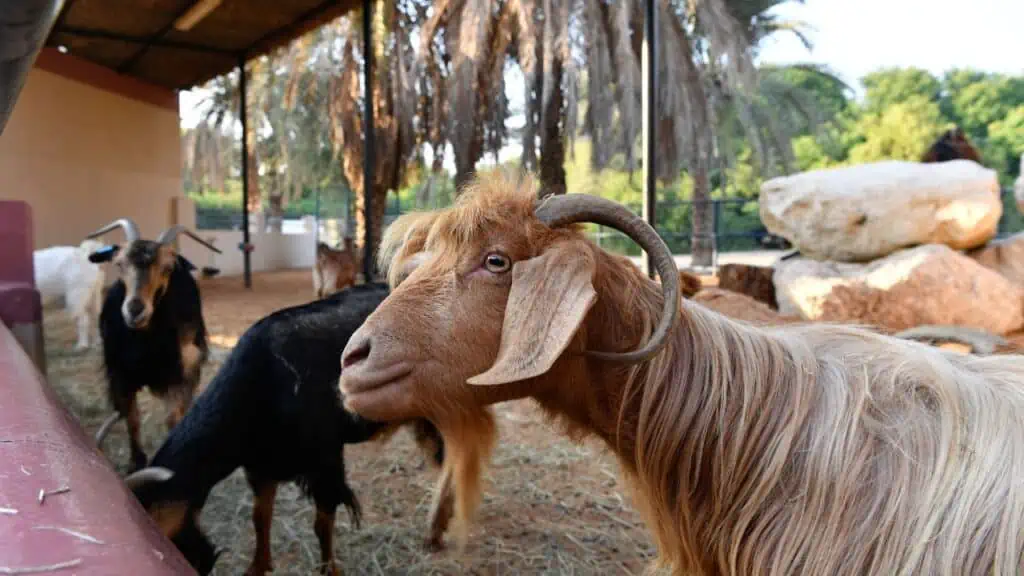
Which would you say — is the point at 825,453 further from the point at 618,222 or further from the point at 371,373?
the point at 371,373

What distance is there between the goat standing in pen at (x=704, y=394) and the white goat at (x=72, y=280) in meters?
8.96

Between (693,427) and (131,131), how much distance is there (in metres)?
15.0

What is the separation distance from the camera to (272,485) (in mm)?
3484

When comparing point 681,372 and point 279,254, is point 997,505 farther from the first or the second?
point 279,254

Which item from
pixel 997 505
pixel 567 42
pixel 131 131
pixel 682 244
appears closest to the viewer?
pixel 997 505

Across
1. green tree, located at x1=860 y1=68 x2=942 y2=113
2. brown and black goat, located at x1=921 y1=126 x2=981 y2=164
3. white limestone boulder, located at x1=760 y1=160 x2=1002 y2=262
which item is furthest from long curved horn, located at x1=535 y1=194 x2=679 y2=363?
green tree, located at x1=860 y1=68 x2=942 y2=113

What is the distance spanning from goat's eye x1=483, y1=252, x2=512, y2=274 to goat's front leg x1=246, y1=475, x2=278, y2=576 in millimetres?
2354

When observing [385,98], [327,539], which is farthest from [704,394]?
[385,98]

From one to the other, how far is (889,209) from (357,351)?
7.54 meters

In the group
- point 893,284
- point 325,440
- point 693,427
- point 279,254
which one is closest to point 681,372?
point 693,427

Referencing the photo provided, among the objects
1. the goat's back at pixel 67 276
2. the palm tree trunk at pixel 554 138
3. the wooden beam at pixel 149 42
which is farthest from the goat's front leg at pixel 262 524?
the palm tree trunk at pixel 554 138

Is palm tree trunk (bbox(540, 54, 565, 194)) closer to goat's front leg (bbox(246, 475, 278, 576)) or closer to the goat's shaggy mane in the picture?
goat's front leg (bbox(246, 475, 278, 576))

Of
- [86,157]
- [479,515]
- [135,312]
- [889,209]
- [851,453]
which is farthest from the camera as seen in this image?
[86,157]

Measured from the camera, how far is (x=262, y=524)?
3.49 meters
